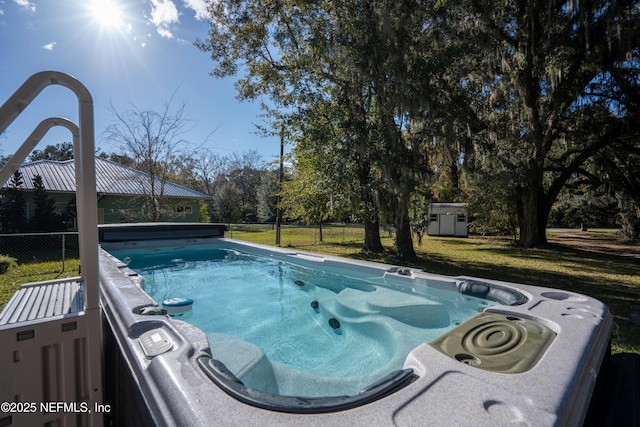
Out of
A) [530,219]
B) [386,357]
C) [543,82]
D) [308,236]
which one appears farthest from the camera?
[308,236]

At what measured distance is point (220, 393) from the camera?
1.43 metres

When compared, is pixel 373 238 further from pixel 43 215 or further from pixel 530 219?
pixel 43 215

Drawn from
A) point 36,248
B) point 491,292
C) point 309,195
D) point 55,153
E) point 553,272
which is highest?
point 55,153

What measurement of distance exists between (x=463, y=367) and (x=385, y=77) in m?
6.13

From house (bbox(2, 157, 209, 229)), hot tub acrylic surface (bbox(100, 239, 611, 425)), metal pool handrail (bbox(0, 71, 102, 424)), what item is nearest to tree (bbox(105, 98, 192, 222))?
house (bbox(2, 157, 209, 229))

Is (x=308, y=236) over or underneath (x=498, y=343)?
underneath

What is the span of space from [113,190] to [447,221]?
1616 cm

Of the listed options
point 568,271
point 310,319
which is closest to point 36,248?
point 310,319

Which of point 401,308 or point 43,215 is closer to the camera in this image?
point 401,308

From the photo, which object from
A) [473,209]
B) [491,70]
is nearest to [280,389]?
[491,70]

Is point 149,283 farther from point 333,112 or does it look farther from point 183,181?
point 183,181

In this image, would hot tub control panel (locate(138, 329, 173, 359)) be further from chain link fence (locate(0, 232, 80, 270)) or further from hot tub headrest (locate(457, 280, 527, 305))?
chain link fence (locate(0, 232, 80, 270))

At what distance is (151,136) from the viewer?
12.3 meters

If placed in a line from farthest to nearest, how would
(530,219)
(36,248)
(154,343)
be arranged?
(530,219), (36,248), (154,343)
